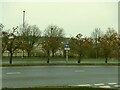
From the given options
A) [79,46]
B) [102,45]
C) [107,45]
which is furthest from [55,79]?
[102,45]

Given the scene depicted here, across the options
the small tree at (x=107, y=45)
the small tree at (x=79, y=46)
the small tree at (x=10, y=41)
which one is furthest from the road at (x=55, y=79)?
the small tree at (x=107, y=45)

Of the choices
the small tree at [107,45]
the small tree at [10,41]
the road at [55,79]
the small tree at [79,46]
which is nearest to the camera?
the road at [55,79]

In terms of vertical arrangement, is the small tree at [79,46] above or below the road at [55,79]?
above

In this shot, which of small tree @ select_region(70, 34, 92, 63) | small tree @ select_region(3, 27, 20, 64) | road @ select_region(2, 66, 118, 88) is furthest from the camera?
small tree @ select_region(70, 34, 92, 63)

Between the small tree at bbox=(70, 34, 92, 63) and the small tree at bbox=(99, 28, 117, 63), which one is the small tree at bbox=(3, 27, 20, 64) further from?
the small tree at bbox=(99, 28, 117, 63)

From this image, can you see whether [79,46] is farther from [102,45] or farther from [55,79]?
[55,79]

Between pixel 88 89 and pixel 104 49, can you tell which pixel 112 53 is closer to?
pixel 104 49

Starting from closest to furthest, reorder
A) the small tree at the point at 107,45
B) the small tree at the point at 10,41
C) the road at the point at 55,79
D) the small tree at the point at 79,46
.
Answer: the road at the point at 55,79
the small tree at the point at 10,41
the small tree at the point at 79,46
the small tree at the point at 107,45

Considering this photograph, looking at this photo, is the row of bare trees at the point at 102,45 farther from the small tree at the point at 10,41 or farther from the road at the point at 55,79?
the road at the point at 55,79

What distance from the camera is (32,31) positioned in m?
61.5

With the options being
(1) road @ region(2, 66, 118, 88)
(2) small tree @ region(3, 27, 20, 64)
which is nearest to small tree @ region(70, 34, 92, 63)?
(2) small tree @ region(3, 27, 20, 64)

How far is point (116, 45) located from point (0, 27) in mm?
14559

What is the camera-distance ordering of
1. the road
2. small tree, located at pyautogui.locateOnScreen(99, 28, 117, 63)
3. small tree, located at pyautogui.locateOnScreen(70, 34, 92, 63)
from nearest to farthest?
the road
small tree, located at pyautogui.locateOnScreen(70, 34, 92, 63)
small tree, located at pyautogui.locateOnScreen(99, 28, 117, 63)

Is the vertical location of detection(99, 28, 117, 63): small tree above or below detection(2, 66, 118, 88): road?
above
